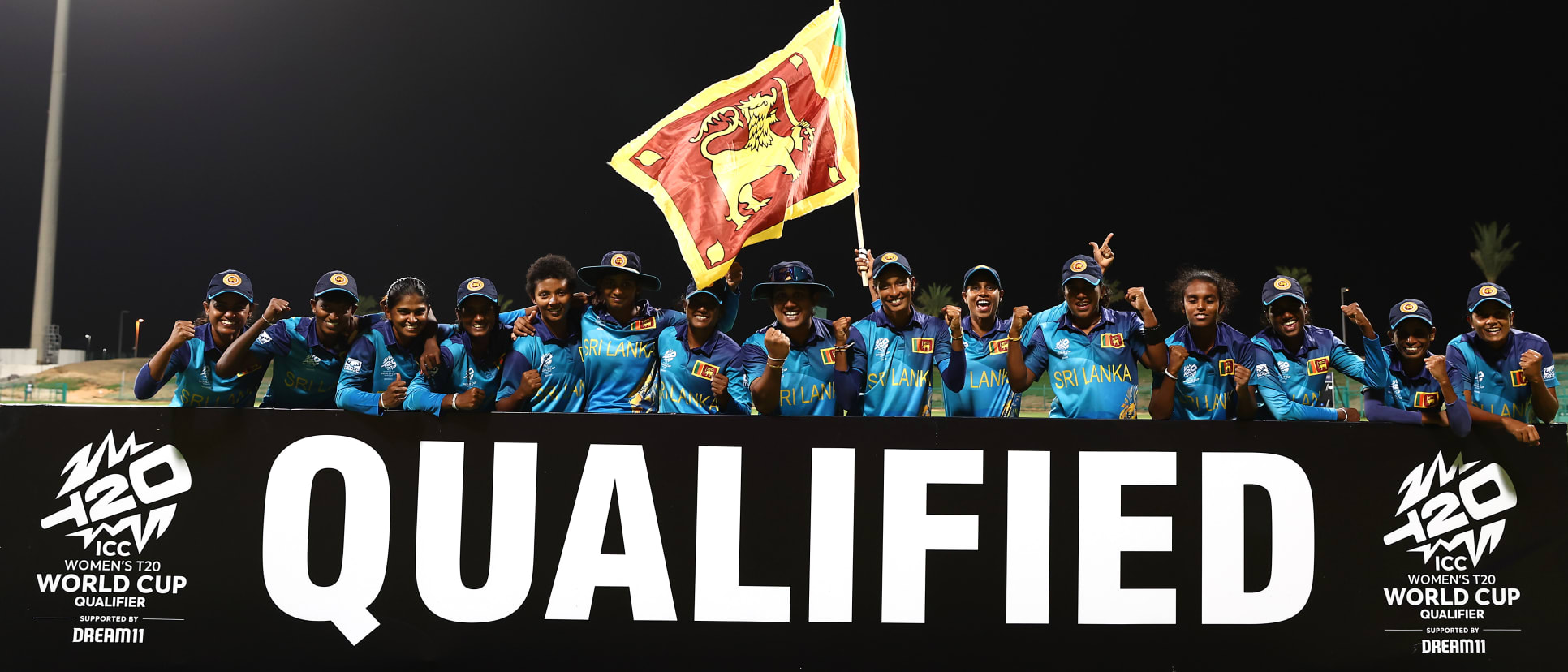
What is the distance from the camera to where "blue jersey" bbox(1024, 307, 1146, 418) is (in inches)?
240

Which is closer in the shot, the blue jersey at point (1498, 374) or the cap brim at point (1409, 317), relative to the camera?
the cap brim at point (1409, 317)

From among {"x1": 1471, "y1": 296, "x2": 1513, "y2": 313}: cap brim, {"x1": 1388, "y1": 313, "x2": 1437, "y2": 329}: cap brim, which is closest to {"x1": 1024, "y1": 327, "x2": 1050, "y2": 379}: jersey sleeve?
{"x1": 1388, "y1": 313, "x2": 1437, "y2": 329}: cap brim

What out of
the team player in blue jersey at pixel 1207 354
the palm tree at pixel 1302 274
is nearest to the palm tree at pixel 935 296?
the palm tree at pixel 1302 274

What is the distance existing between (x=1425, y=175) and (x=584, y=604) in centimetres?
5105

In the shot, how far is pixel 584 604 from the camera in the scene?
4941 millimetres

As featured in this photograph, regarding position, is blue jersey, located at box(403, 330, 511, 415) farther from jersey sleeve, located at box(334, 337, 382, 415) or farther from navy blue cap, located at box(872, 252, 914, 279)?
navy blue cap, located at box(872, 252, 914, 279)

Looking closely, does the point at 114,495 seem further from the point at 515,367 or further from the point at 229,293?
the point at 515,367

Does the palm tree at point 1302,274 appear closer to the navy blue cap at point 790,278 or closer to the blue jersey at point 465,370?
the navy blue cap at point 790,278

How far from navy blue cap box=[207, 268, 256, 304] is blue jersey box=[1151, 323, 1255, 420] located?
5.66 meters

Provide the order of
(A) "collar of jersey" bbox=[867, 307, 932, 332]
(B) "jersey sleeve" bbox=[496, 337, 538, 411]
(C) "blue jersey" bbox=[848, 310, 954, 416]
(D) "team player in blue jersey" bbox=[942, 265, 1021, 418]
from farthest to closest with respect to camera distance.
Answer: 1. (D) "team player in blue jersey" bbox=[942, 265, 1021, 418]
2. (A) "collar of jersey" bbox=[867, 307, 932, 332]
3. (C) "blue jersey" bbox=[848, 310, 954, 416]
4. (B) "jersey sleeve" bbox=[496, 337, 538, 411]

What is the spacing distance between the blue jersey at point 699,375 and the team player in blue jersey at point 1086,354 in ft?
5.65

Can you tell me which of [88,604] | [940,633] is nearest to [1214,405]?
[940,633]

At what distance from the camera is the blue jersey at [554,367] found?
19.5 ft

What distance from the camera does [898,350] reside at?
20.9ft
